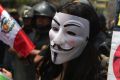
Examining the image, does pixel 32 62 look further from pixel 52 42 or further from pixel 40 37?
pixel 52 42

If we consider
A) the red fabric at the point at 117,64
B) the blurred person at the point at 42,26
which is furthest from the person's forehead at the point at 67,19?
the blurred person at the point at 42,26

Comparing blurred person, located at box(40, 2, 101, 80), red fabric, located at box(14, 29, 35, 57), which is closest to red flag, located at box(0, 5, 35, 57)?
red fabric, located at box(14, 29, 35, 57)

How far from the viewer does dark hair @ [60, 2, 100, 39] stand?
9.77 ft

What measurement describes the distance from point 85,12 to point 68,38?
19 cm

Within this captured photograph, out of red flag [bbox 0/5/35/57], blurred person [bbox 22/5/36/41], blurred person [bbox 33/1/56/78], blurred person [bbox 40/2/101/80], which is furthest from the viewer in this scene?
blurred person [bbox 22/5/36/41]

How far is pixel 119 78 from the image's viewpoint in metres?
2.52

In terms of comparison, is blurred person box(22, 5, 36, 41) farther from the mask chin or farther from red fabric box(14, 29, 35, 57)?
the mask chin

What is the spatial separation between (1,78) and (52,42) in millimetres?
382

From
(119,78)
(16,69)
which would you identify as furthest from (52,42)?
(16,69)

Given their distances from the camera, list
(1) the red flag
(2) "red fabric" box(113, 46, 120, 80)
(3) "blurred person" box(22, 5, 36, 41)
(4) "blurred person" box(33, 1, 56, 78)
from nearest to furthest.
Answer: (2) "red fabric" box(113, 46, 120, 80) → (1) the red flag → (4) "blurred person" box(33, 1, 56, 78) → (3) "blurred person" box(22, 5, 36, 41)

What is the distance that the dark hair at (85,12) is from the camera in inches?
117

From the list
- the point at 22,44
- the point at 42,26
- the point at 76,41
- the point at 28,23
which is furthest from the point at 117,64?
the point at 28,23

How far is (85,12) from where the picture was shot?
2982 millimetres

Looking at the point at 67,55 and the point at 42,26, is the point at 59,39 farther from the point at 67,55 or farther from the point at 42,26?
the point at 42,26
